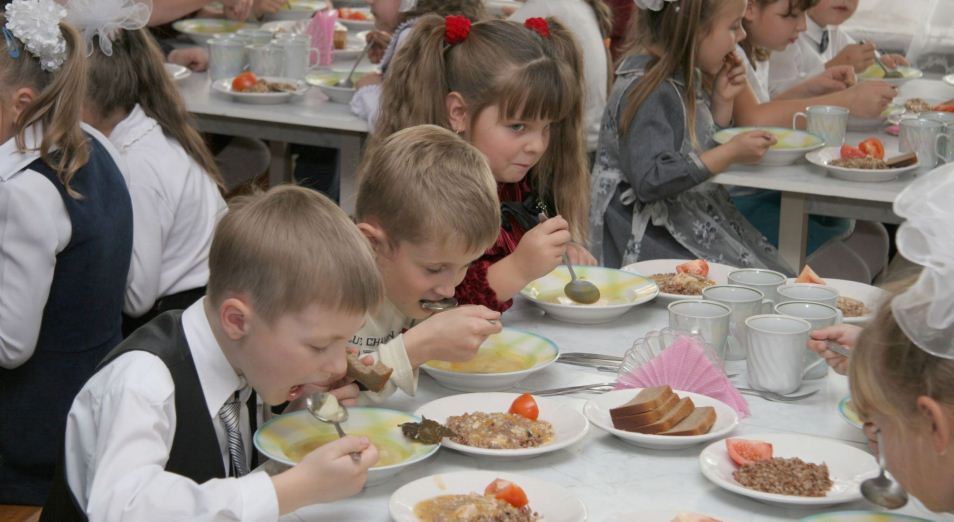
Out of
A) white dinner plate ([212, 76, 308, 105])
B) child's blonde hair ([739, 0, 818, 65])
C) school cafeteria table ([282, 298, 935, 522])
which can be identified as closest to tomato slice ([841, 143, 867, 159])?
child's blonde hair ([739, 0, 818, 65])

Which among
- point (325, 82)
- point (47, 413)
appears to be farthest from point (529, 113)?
point (325, 82)

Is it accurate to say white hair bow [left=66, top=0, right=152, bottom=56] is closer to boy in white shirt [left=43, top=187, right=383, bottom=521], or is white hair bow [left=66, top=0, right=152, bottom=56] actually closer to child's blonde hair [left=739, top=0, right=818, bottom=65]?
boy in white shirt [left=43, top=187, right=383, bottom=521]

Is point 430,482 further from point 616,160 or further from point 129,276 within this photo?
point 616,160

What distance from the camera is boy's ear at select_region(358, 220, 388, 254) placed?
1.83m

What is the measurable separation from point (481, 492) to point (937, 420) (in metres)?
0.51

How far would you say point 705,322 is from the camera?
181 cm

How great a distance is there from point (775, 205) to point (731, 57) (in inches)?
19.7

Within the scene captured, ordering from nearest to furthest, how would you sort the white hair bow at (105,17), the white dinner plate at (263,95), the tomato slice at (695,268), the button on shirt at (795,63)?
the tomato slice at (695,268)
the white hair bow at (105,17)
the white dinner plate at (263,95)
the button on shirt at (795,63)

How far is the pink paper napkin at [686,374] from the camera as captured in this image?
5.53 ft

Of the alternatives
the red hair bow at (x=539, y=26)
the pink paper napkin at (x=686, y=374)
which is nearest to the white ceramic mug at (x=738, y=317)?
the pink paper napkin at (x=686, y=374)

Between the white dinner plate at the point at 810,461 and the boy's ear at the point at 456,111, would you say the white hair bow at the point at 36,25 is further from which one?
the white dinner plate at the point at 810,461

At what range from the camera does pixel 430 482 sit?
Answer: 1.41 meters

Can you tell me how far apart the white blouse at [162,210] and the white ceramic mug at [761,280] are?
3.66ft

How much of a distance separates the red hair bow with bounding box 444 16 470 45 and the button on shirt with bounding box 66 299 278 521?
39.5 inches
